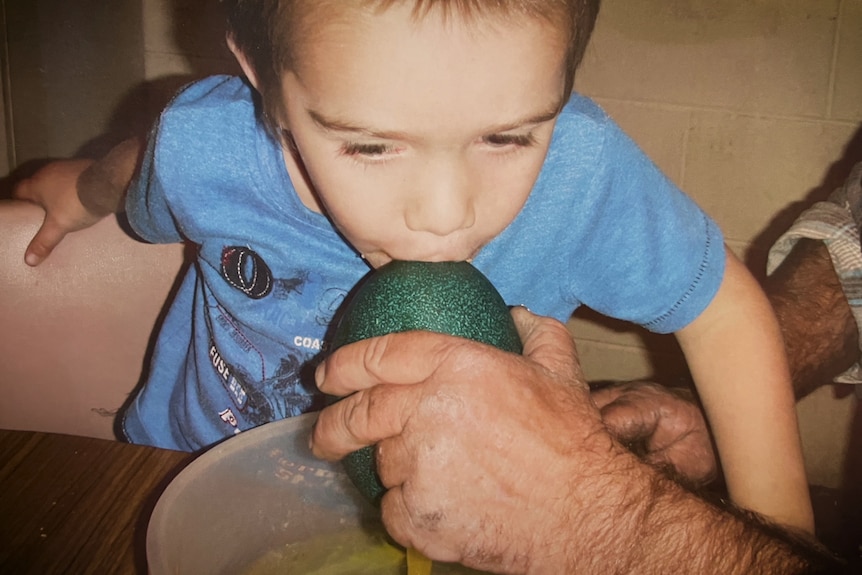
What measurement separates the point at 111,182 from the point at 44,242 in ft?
0.24

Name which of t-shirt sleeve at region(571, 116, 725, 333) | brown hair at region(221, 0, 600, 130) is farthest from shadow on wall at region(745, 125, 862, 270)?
brown hair at region(221, 0, 600, 130)

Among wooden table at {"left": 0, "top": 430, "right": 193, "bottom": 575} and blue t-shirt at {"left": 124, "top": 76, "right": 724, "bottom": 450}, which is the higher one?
blue t-shirt at {"left": 124, "top": 76, "right": 724, "bottom": 450}

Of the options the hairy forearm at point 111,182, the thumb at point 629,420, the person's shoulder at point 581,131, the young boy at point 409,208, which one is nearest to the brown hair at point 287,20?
the young boy at point 409,208

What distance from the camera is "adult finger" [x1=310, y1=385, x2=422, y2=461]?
0.38 metres

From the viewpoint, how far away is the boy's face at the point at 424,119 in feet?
1.06

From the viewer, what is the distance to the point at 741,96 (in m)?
0.53

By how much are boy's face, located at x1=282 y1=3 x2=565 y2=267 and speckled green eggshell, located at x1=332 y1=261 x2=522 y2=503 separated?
0.04 ft

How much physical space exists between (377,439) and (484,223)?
0.43 feet

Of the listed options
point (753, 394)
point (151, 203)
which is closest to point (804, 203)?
point (753, 394)

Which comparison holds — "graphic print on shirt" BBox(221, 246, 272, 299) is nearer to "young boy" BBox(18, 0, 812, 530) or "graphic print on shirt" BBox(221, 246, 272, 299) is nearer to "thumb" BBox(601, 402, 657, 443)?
"young boy" BBox(18, 0, 812, 530)

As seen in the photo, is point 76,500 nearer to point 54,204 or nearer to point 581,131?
point 54,204

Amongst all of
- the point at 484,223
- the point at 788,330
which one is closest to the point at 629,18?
the point at 484,223

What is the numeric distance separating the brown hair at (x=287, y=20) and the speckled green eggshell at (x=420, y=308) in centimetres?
12

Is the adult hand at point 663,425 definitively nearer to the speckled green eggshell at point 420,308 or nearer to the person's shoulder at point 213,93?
the speckled green eggshell at point 420,308
